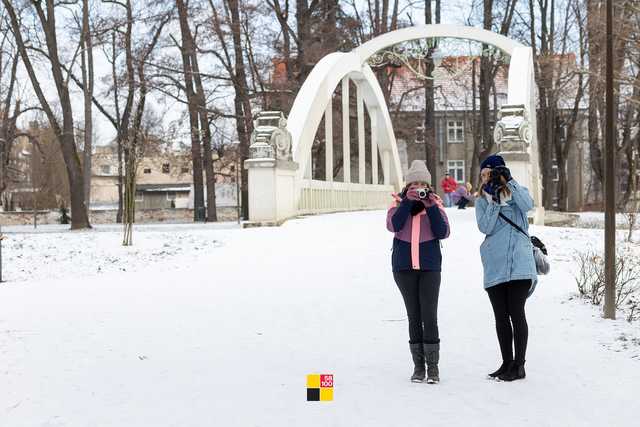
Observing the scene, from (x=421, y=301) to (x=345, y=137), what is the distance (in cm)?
1793

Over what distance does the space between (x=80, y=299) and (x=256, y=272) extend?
2.33 metres

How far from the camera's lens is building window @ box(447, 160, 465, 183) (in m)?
50.4

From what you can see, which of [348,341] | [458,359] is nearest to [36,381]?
Answer: [348,341]

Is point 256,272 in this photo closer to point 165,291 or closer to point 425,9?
point 165,291

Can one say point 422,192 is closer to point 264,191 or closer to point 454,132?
point 264,191

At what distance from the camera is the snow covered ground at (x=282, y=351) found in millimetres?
4117

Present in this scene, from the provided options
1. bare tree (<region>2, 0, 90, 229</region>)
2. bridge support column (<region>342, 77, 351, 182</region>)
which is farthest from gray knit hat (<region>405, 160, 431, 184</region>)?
bare tree (<region>2, 0, 90, 229</region>)

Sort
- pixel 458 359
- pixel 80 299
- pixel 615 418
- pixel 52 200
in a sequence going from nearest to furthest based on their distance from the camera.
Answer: pixel 615 418, pixel 458 359, pixel 80 299, pixel 52 200

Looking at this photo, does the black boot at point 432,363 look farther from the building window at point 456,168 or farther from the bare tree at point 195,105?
the building window at point 456,168

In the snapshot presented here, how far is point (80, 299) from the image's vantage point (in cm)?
809

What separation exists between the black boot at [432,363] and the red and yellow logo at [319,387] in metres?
0.75

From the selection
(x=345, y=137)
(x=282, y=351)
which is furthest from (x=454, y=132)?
(x=282, y=351)

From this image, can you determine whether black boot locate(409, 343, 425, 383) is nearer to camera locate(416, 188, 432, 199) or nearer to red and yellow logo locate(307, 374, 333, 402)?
red and yellow logo locate(307, 374, 333, 402)

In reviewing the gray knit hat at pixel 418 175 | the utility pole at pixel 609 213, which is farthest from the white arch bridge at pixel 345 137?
the gray knit hat at pixel 418 175
